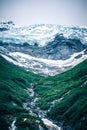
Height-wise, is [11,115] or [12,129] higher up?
[11,115]

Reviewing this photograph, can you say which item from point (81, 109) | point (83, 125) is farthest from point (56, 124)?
point (83, 125)

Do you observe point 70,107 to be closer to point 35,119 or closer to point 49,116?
point 49,116

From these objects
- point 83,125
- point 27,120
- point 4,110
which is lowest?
point 83,125

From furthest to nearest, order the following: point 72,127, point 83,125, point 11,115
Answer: point 11,115, point 72,127, point 83,125

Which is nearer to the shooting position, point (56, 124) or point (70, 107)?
point (56, 124)

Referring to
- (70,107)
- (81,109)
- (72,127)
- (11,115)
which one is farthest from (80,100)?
(11,115)

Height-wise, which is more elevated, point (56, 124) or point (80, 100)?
point (80, 100)

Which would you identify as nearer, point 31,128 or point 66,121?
point 31,128

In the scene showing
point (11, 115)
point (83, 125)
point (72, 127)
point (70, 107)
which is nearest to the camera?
point (83, 125)

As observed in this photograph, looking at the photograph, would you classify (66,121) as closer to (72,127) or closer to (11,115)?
(72,127)
